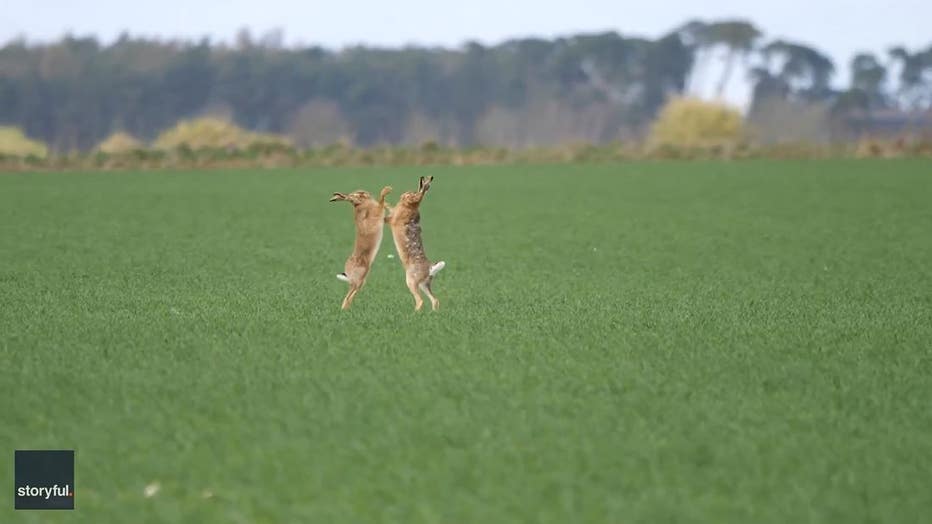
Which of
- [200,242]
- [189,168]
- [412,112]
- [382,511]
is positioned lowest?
[382,511]

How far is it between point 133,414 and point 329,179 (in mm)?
29569

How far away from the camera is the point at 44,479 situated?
18.5ft

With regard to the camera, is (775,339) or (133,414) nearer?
(133,414)

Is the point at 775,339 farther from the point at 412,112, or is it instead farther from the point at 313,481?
the point at 412,112

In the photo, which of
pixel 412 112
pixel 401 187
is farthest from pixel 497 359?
pixel 412 112

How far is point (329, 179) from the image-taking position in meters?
36.1

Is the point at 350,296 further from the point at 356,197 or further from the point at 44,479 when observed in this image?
the point at 44,479

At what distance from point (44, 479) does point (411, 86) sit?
102 m

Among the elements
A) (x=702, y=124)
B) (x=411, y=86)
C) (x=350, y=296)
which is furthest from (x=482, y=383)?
(x=411, y=86)

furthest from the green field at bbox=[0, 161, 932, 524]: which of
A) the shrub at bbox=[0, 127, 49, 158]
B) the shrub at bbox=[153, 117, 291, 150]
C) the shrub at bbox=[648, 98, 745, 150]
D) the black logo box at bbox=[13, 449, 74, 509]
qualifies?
the shrub at bbox=[648, 98, 745, 150]

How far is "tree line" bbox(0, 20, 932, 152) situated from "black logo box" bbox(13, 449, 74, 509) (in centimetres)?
8789

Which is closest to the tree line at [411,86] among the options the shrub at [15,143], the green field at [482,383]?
the shrub at [15,143]

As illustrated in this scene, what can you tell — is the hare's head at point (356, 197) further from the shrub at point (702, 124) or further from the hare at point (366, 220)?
the shrub at point (702, 124)

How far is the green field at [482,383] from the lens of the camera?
549 centimetres
